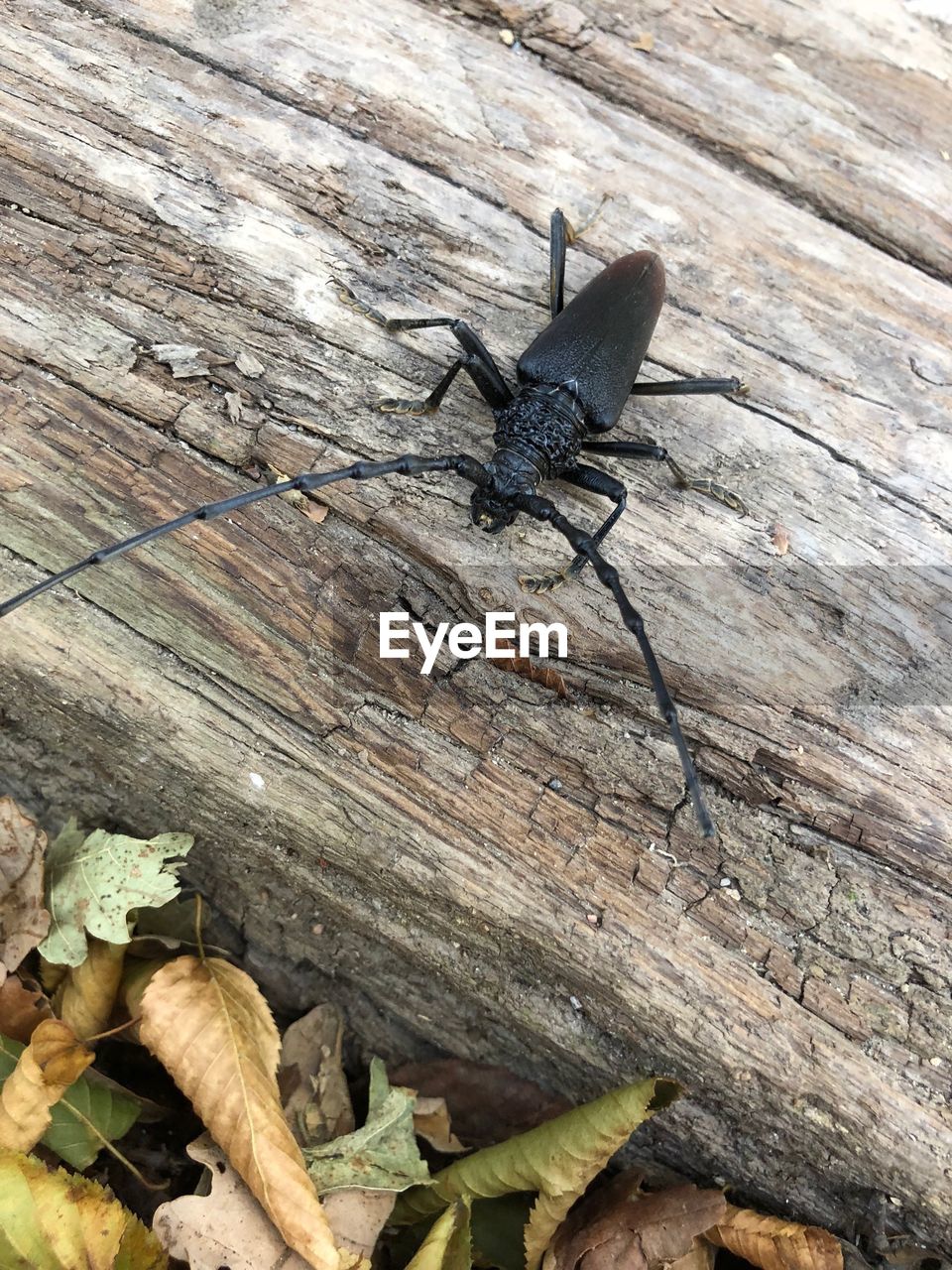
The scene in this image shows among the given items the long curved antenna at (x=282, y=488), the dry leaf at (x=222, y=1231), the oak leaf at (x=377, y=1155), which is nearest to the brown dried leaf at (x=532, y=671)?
the long curved antenna at (x=282, y=488)

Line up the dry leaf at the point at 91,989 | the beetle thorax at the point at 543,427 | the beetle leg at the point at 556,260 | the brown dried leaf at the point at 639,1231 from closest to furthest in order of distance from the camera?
the brown dried leaf at the point at 639,1231 < the dry leaf at the point at 91,989 < the beetle thorax at the point at 543,427 < the beetle leg at the point at 556,260

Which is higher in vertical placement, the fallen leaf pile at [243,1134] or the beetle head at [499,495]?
the beetle head at [499,495]

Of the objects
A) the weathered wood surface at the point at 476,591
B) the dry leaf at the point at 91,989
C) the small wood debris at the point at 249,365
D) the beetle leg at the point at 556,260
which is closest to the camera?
the weathered wood surface at the point at 476,591

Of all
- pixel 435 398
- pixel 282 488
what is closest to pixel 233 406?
pixel 282 488

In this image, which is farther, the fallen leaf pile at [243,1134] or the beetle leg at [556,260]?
the beetle leg at [556,260]

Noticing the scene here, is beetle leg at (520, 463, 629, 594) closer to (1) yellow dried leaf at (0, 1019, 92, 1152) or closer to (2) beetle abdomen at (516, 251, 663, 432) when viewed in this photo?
(2) beetle abdomen at (516, 251, 663, 432)

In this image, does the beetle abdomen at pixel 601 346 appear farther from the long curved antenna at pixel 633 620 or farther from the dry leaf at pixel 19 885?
the dry leaf at pixel 19 885

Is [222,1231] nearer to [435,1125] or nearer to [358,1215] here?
[358,1215]
